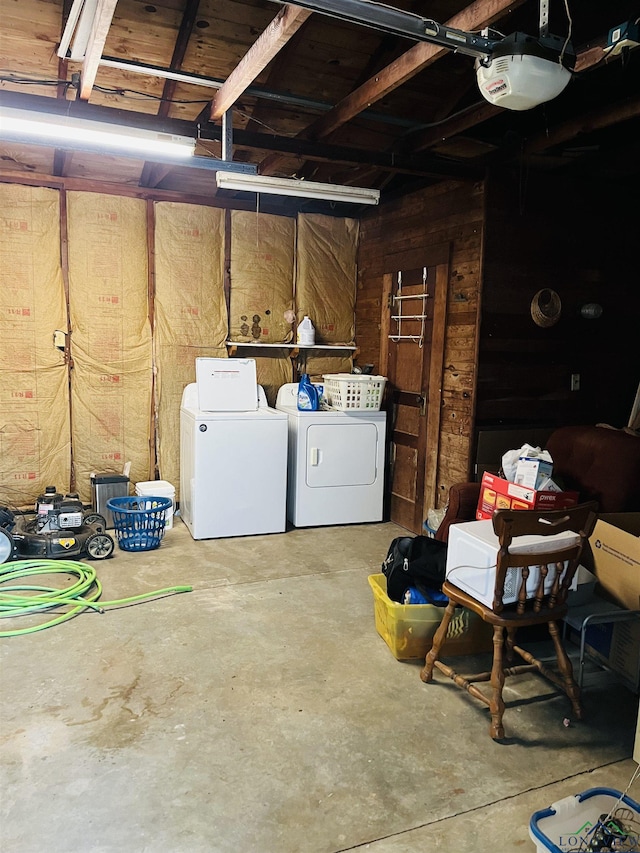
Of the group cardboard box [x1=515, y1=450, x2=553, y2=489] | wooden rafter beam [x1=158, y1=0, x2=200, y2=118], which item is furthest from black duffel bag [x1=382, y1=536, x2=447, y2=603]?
wooden rafter beam [x1=158, y1=0, x2=200, y2=118]

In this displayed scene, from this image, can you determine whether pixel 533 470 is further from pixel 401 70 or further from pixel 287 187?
pixel 287 187

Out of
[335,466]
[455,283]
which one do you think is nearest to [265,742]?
[335,466]

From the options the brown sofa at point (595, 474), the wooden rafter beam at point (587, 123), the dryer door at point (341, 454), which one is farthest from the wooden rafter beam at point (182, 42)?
the brown sofa at point (595, 474)

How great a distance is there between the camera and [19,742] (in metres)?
2.14

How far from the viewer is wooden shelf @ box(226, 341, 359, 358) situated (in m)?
5.05

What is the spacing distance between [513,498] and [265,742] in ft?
5.04

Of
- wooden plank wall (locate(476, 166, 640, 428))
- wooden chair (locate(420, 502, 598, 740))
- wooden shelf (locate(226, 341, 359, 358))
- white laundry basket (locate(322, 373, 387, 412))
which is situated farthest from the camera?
wooden shelf (locate(226, 341, 359, 358))

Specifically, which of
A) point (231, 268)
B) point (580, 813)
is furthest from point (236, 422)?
point (580, 813)

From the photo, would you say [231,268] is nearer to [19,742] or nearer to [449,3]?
[449,3]

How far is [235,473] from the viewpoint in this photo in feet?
14.0

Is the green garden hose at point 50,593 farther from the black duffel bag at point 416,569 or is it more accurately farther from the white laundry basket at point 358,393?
the white laundry basket at point 358,393

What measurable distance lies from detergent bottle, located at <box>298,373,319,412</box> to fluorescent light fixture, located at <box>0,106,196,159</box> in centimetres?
194

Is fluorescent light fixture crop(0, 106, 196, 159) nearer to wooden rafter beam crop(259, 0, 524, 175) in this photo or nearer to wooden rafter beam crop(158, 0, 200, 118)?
wooden rafter beam crop(158, 0, 200, 118)

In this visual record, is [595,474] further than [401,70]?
Yes
